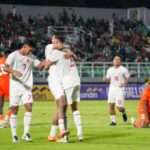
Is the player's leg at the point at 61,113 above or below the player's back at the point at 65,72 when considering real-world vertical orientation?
below

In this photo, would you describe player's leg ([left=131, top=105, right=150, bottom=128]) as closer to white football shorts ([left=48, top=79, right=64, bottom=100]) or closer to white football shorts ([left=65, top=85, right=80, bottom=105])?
white football shorts ([left=65, top=85, right=80, bottom=105])

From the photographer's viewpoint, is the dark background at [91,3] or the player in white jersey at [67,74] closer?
the player in white jersey at [67,74]

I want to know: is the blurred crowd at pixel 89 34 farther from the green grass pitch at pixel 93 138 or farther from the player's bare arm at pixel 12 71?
the player's bare arm at pixel 12 71

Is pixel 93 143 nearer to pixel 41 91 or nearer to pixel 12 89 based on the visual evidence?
pixel 12 89

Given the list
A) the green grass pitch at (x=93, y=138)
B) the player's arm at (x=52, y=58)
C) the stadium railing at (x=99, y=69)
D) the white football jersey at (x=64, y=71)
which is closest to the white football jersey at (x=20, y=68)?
the player's arm at (x=52, y=58)

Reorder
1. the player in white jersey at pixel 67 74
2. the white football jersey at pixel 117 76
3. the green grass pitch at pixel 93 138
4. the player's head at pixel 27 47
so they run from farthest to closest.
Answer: the white football jersey at pixel 117 76
the player's head at pixel 27 47
the player in white jersey at pixel 67 74
the green grass pitch at pixel 93 138

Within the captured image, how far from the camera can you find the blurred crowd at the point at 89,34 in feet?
183

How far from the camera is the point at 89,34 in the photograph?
59781 millimetres

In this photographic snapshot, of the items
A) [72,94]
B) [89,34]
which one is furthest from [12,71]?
[89,34]

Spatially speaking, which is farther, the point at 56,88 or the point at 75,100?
the point at 75,100

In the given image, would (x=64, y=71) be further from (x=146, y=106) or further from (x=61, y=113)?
(x=146, y=106)

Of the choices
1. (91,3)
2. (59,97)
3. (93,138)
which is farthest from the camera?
(91,3)

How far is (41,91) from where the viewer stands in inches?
1855

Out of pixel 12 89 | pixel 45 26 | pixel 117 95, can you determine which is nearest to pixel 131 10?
pixel 45 26
